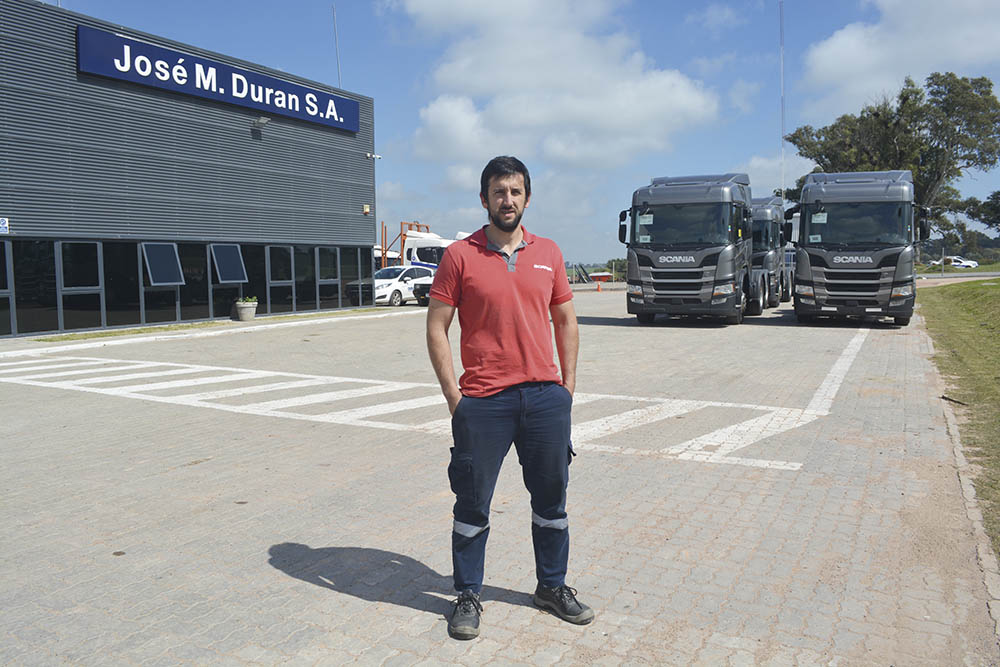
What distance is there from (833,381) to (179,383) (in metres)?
9.39

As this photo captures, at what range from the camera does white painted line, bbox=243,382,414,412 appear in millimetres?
9930

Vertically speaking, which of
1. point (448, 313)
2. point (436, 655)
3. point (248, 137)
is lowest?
point (436, 655)

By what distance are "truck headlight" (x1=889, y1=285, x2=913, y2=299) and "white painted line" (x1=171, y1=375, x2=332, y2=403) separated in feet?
44.6

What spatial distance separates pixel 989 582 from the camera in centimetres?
426

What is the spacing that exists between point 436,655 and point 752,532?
244 centimetres

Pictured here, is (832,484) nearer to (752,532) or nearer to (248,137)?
(752,532)

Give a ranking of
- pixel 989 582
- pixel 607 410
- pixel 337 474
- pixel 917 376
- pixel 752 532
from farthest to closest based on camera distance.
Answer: pixel 917 376, pixel 607 410, pixel 337 474, pixel 752 532, pixel 989 582

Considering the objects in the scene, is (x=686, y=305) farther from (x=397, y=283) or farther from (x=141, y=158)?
(x=397, y=283)

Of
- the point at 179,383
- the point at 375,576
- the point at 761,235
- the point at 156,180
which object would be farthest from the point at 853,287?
the point at 156,180

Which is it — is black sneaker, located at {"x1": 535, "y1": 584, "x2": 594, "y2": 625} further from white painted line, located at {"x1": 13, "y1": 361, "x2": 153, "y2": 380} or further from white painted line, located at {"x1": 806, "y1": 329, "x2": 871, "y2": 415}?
white painted line, located at {"x1": 13, "y1": 361, "x2": 153, "y2": 380}

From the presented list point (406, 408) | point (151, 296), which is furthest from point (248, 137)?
point (406, 408)

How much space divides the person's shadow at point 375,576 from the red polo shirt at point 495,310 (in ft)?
3.83

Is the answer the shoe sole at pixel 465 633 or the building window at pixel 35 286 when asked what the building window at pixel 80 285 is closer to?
the building window at pixel 35 286

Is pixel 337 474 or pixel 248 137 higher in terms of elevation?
pixel 248 137
